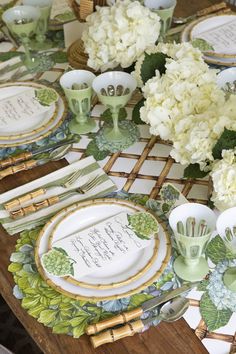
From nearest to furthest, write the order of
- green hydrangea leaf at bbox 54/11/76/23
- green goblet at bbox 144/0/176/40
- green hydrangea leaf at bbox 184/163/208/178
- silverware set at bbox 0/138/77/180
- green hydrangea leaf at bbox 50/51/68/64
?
1. green hydrangea leaf at bbox 184/163/208/178
2. silverware set at bbox 0/138/77/180
3. green goblet at bbox 144/0/176/40
4. green hydrangea leaf at bbox 50/51/68/64
5. green hydrangea leaf at bbox 54/11/76/23

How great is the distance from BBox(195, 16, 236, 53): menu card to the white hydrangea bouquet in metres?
0.36

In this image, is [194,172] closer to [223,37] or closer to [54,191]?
[54,191]

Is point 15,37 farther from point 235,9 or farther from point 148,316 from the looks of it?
point 148,316

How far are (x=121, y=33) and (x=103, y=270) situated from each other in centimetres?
66

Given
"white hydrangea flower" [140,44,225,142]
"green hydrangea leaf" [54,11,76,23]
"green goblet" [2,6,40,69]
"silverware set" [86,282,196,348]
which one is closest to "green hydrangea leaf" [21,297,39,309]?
"silverware set" [86,282,196,348]

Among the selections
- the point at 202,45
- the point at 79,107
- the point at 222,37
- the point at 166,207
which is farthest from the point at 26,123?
the point at 222,37

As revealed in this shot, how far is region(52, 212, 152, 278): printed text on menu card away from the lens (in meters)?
1.00

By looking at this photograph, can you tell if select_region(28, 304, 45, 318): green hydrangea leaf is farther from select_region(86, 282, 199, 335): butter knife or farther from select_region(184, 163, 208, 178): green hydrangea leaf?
select_region(184, 163, 208, 178): green hydrangea leaf

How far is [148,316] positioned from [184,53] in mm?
610

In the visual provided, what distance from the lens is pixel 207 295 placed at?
972 millimetres

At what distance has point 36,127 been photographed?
4.47 feet

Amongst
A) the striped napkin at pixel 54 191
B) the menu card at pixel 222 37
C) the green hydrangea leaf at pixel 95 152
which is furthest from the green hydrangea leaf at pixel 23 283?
the menu card at pixel 222 37

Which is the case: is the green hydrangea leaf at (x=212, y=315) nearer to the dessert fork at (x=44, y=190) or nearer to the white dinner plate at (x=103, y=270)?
the white dinner plate at (x=103, y=270)

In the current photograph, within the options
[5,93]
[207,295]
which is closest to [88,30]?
[5,93]
